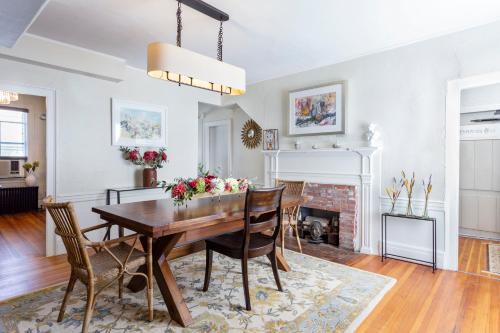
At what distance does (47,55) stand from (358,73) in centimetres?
380

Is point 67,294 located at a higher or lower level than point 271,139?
lower

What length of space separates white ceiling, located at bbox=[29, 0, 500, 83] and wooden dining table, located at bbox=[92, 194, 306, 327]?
5.88ft

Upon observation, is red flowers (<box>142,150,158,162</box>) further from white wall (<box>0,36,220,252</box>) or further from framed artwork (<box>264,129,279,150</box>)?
framed artwork (<box>264,129,279,150</box>)

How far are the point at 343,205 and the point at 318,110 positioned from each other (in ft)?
4.55

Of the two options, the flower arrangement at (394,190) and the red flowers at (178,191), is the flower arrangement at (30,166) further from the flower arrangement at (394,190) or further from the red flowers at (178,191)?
the flower arrangement at (394,190)

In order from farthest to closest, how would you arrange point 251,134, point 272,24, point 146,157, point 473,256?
point 251,134
point 146,157
point 473,256
point 272,24

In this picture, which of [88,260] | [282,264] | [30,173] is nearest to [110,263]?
[88,260]

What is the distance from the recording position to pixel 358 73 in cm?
377

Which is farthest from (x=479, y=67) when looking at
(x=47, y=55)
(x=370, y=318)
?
(x=47, y=55)

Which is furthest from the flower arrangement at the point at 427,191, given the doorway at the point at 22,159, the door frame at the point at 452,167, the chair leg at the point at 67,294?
the doorway at the point at 22,159

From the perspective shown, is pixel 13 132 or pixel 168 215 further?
pixel 13 132

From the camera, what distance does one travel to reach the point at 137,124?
427 cm

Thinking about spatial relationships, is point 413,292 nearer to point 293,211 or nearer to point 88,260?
point 293,211

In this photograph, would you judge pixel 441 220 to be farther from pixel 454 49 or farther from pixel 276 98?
pixel 276 98
